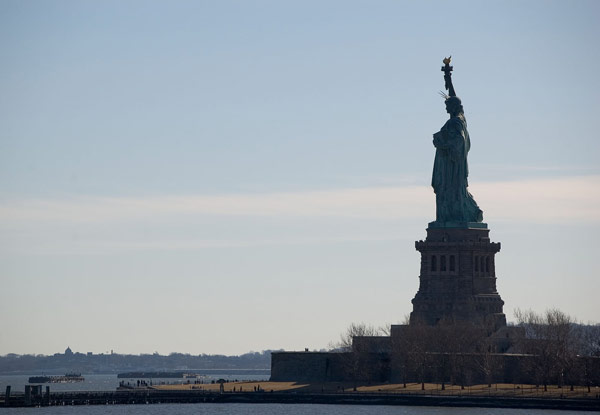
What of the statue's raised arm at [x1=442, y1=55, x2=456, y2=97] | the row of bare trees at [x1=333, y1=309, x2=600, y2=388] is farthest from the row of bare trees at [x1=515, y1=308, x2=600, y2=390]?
the statue's raised arm at [x1=442, y1=55, x2=456, y2=97]

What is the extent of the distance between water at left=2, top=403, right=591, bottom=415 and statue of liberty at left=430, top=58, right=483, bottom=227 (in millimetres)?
23505

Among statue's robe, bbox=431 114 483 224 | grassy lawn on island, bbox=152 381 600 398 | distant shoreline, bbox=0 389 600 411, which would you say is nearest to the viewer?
distant shoreline, bbox=0 389 600 411

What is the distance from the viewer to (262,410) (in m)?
126

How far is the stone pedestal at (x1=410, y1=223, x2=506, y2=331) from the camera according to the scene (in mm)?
138250

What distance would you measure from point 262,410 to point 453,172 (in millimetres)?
31530

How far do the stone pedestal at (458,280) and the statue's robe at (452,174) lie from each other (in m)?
1.69

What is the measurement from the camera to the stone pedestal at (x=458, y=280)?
138 m

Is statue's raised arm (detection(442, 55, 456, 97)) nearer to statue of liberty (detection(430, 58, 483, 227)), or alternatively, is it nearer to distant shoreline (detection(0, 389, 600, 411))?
statue of liberty (detection(430, 58, 483, 227))

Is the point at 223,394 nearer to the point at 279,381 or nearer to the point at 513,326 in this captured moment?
the point at 279,381

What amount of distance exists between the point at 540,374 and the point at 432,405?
10.6 meters

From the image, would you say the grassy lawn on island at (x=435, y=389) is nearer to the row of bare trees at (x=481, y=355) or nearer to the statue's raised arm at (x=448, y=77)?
the row of bare trees at (x=481, y=355)

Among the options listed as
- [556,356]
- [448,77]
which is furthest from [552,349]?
[448,77]

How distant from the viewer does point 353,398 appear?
128 meters

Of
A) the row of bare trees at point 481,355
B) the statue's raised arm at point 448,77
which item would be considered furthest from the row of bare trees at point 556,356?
the statue's raised arm at point 448,77
